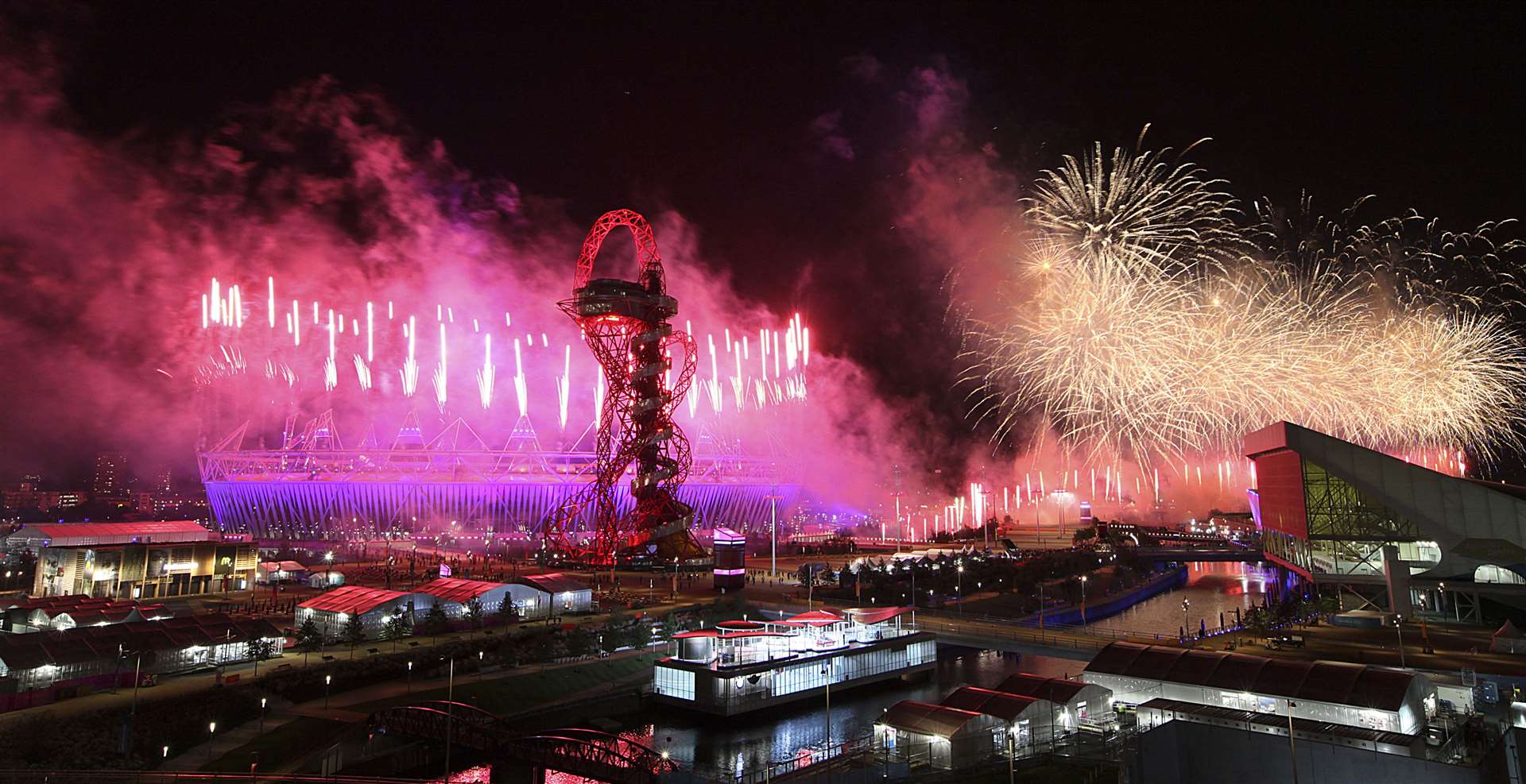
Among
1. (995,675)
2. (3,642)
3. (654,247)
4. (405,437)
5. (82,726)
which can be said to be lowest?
(995,675)

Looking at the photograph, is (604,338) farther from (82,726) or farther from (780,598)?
(82,726)

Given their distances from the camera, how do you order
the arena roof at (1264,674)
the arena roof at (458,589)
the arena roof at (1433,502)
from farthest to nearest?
the arena roof at (458,589), the arena roof at (1433,502), the arena roof at (1264,674)

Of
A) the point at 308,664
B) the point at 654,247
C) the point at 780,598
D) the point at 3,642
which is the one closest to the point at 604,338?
the point at 654,247

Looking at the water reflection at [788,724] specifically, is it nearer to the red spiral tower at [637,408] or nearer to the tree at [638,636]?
the tree at [638,636]

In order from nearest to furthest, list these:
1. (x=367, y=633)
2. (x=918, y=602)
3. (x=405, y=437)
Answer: (x=367, y=633) → (x=918, y=602) → (x=405, y=437)

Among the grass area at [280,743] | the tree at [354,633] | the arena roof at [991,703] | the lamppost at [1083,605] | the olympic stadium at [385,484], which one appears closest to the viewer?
the grass area at [280,743]

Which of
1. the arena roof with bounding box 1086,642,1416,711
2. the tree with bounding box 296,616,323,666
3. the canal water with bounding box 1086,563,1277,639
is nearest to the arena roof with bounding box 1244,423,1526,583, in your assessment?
the canal water with bounding box 1086,563,1277,639

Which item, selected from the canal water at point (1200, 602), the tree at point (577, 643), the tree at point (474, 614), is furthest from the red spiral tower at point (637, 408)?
the canal water at point (1200, 602)

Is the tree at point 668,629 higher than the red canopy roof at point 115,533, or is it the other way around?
the red canopy roof at point 115,533
